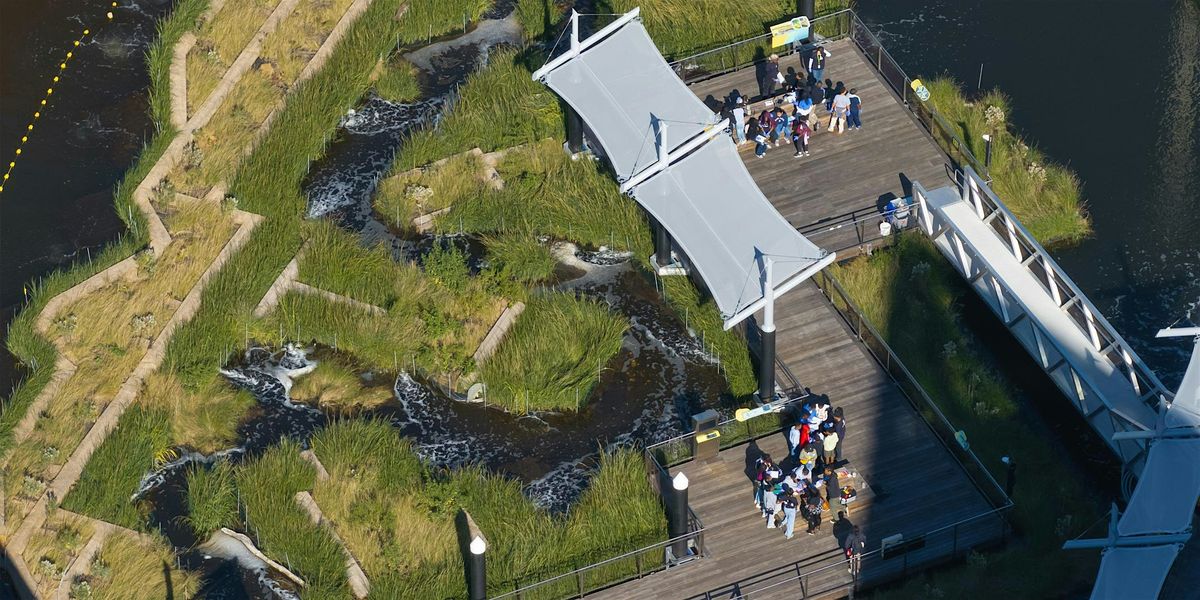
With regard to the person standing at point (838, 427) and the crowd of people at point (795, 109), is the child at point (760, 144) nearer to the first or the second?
the crowd of people at point (795, 109)

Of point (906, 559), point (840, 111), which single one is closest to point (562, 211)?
point (840, 111)

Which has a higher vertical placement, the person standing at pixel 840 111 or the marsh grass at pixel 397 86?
the marsh grass at pixel 397 86

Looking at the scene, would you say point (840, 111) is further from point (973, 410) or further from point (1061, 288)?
point (973, 410)

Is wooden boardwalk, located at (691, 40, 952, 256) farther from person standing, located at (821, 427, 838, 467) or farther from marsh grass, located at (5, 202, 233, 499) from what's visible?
marsh grass, located at (5, 202, 233, 499)

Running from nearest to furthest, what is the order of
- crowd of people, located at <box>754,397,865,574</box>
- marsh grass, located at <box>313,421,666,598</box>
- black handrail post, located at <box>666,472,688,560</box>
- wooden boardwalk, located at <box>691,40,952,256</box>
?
black handrail post, located at <box>666,472,688,560</box> < crowd of people, located at <box>754,397,865,574</box> < marsh grass, located at <box>313,421,666,598</box> < wooden boardwalk, located at <box>691,40,952,256</box>

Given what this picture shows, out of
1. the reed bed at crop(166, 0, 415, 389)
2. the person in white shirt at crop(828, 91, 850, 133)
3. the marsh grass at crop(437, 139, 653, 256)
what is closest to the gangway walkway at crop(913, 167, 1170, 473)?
the person in white shirt at crop(828, 91, 850, 133)

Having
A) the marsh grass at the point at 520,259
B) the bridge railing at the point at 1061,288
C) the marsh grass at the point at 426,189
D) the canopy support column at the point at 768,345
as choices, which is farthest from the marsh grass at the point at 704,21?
the canopy support column at the point at 768,345
